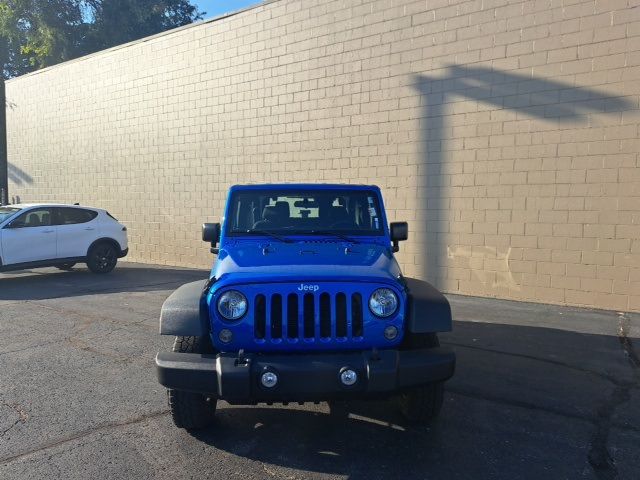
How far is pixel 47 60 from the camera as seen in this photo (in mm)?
23391

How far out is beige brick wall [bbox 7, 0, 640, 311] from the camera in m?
8.11

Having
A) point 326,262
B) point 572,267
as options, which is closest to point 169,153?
point 572,267

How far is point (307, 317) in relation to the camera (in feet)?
11.7

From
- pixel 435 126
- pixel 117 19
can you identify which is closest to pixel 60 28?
pixel 117 19

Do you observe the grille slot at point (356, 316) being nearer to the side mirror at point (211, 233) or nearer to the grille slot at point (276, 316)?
the grille slot at point (276, 316)

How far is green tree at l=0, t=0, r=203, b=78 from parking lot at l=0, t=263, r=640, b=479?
20.7m

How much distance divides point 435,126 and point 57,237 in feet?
26.7

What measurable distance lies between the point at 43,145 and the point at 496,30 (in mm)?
15171

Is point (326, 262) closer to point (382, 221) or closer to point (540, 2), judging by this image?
point (382, 221)

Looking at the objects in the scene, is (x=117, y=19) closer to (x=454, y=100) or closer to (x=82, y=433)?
(x=454, y=100)

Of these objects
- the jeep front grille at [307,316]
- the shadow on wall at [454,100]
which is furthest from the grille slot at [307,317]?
the shadow on wall at [454,100]

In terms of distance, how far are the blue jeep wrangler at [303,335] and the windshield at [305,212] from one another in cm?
62

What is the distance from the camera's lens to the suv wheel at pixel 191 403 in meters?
3.67

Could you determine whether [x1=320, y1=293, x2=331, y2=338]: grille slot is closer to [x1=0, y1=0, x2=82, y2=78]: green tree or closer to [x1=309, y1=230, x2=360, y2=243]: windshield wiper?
[x1=309, y1=230, x2=360, y2=243]: windshield wiper
